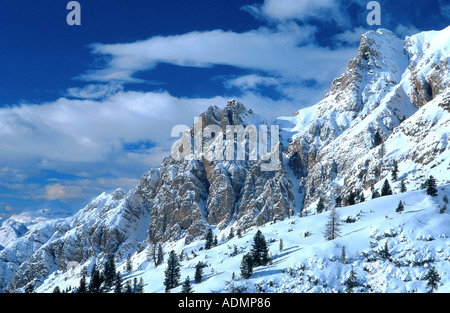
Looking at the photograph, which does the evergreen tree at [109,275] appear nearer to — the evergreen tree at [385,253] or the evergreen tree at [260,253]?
the evergreen tree at [260,253]

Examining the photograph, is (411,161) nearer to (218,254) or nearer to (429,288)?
(218,254)

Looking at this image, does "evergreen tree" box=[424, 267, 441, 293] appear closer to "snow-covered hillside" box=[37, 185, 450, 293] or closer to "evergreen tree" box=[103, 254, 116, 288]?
"snow-covered hillside" box=[37, 185, 450, 293]

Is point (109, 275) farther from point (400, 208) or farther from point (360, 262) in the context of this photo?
point (400, 208)

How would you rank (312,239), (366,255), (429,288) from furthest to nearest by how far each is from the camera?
(312,239), (366,255), (429,288)

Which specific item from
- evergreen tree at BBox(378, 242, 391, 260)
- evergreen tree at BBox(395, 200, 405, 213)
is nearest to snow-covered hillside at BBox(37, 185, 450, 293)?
evergreen tree at BBox(378, 242, 391, 260)

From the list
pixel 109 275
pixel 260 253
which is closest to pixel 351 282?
pixel 260 253

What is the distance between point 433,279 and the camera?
56.5 m

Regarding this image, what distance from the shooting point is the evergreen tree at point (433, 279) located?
5597cm

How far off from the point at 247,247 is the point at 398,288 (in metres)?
38.3

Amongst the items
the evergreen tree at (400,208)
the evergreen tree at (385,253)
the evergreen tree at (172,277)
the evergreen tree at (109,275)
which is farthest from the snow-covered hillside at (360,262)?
the evergreen tree at (109,275)
